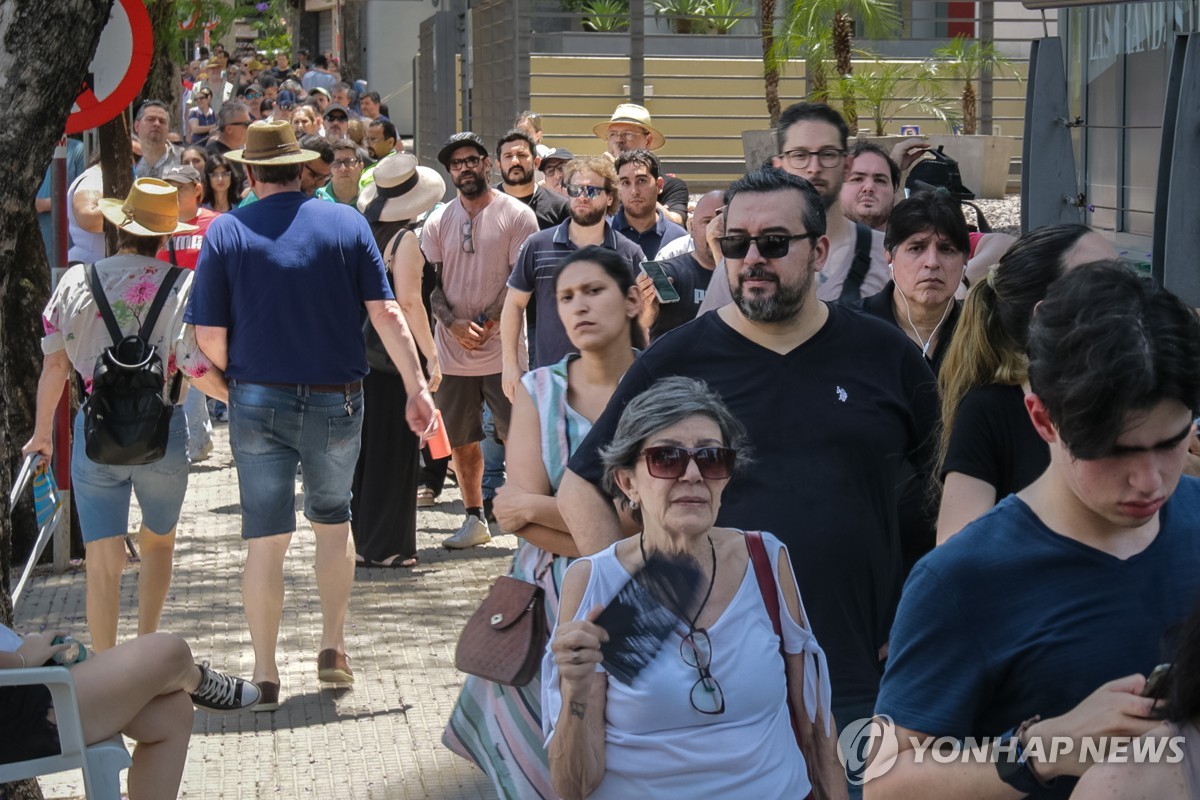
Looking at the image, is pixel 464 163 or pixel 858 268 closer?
pixel 858 268

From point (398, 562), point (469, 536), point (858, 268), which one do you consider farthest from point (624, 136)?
point (858, 268)

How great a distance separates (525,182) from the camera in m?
11.3

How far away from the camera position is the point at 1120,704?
85.4 inches

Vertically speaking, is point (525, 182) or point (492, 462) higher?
point (525, 182)

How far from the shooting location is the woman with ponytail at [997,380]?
333 centimetres

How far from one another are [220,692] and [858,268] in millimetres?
2479

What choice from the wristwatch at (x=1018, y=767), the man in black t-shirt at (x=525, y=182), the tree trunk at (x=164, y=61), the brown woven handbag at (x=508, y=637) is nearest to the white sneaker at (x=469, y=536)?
the man in black t-shirt at (x=525, y=182)

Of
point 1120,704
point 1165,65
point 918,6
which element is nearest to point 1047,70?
point 1165,65

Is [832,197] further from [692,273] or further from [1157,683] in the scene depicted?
[1157,683]

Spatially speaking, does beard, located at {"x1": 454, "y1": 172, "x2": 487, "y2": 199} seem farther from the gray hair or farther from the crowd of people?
the gray hair

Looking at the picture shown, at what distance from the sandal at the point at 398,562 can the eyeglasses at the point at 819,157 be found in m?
4.04

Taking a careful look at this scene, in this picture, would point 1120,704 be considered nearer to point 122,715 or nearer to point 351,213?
point 122,715

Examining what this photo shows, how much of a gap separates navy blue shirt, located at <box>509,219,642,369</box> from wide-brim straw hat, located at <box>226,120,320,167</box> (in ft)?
6.02

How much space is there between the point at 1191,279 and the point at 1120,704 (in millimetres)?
4594
